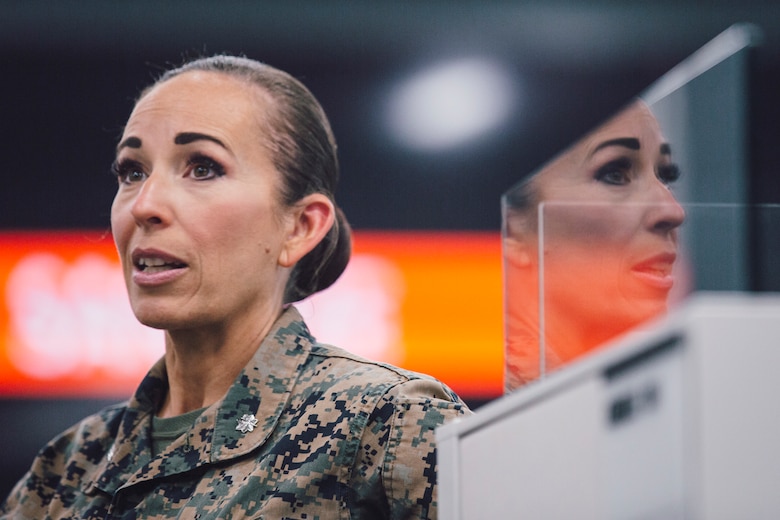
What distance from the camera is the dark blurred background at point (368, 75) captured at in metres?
3.08

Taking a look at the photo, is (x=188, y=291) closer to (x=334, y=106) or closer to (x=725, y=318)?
(x=725, y=318)

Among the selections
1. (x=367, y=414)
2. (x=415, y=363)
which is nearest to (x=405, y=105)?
(x=415, y=363)

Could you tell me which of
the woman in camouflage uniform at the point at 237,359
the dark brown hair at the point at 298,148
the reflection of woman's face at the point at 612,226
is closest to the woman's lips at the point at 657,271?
the reflection of woman's face at the point at 612,226

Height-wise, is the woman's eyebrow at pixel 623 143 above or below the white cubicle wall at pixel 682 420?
above

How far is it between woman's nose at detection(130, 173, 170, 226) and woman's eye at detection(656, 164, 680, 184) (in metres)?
0.75

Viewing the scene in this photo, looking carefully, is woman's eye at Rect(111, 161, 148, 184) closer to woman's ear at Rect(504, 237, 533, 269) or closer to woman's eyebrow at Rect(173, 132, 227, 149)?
woman's eyebrow at Rect(173, 132, 227, 149)

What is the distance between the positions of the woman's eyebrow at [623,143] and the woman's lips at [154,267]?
0.64 m

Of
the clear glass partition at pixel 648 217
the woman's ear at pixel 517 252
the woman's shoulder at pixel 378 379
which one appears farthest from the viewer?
the woman's shoulder at pixel 378 379

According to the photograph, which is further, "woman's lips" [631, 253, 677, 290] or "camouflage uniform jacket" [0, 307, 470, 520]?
"camouflage uniform jacket" [0, 307, 470, 520]

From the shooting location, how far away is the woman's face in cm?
129

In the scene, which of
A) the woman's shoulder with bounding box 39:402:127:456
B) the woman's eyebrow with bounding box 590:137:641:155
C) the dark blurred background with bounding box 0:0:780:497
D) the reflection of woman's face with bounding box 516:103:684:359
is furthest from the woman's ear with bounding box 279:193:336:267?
the dark blurred background with bounding box 0:0:780:497

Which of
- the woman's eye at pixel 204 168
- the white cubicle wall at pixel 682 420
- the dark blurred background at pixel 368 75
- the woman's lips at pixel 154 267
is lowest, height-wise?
the white cubicle wall at pixel 682 420

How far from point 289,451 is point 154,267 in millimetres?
319

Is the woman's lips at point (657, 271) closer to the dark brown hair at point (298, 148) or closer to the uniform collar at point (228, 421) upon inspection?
the uniform collar at point (228, 421)
